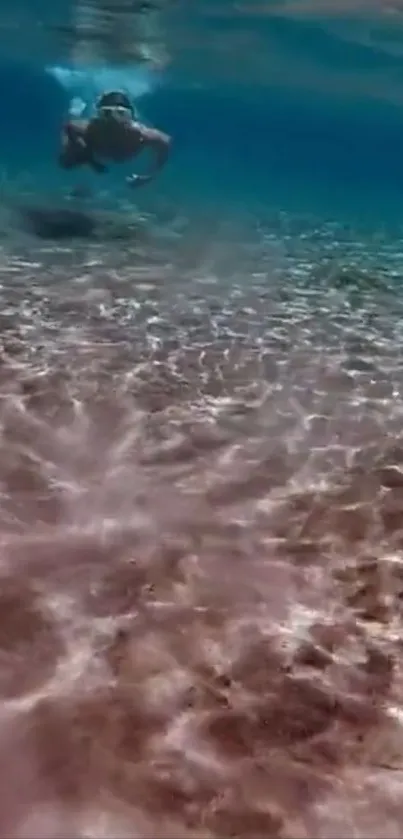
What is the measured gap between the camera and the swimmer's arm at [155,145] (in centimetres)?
1571

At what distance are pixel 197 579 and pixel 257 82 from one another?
1521 inches

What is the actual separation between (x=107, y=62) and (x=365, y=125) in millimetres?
27727

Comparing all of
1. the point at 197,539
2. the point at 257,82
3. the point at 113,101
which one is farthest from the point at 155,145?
the point at 257,82

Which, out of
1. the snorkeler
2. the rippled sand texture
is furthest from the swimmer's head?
the rippled sand texture

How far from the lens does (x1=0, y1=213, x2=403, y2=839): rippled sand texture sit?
333 cm

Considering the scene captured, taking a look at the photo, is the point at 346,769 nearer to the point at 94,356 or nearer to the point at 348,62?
the point at 94,356

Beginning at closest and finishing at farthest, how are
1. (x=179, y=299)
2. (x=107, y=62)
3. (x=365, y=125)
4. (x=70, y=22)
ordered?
1. (x=179, y=299)
2. (x=70, y=22)
3. (x=107, y=62)
4. (x=365, y=125)

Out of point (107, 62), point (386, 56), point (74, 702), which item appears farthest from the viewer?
point (107, 62)

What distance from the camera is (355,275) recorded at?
14.1 m

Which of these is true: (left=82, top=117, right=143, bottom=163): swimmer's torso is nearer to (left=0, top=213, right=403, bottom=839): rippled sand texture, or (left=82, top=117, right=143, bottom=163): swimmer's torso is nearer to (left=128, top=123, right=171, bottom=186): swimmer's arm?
(left=128, top=123, right=171, bottom=186): swimmer's arm

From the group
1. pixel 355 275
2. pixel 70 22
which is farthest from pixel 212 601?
pixel 70 22

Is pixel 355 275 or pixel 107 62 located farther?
pixel 107 62

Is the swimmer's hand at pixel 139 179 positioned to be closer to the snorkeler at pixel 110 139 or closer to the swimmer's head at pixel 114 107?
the snorkeler at pixel 110 139

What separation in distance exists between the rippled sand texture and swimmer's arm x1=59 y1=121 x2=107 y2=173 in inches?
235
